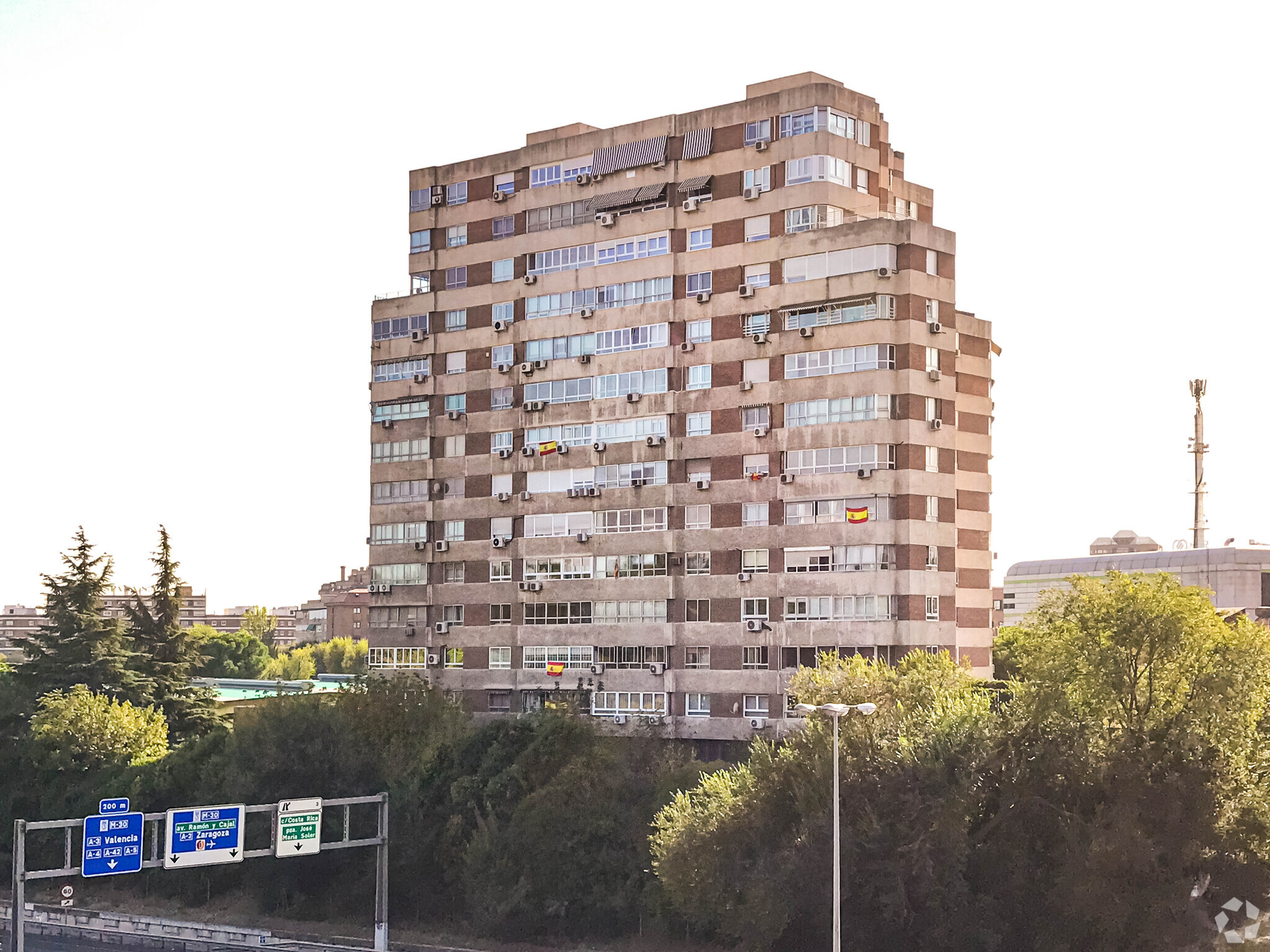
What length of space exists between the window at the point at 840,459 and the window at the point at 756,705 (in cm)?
1218

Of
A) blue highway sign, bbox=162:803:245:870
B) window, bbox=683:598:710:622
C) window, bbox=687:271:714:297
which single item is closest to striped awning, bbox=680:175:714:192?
window, bbox=687:271:714:297

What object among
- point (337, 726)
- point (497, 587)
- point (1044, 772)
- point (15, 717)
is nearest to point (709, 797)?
point (1044, 772)

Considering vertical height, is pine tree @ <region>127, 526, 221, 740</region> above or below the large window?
below

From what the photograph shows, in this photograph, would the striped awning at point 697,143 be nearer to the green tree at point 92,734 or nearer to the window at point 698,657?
the window at point 698,657

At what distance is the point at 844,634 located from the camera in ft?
265

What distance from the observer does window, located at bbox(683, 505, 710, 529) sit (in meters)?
86.8

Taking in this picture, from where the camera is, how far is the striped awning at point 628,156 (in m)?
89.2

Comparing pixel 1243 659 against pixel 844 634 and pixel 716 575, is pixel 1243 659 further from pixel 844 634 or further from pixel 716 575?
pixel 716 575

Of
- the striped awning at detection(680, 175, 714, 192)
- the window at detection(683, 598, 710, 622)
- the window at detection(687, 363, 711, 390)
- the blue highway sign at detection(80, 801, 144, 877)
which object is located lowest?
the blue highway sign at detection(80, 801, 144, 877)

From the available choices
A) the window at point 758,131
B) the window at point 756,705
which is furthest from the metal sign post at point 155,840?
the window at point 758,131

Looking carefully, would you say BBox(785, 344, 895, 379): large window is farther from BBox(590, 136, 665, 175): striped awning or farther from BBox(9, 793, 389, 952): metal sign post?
BBox(9, 793, 389, 952): metal sign post

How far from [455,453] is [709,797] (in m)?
38.8

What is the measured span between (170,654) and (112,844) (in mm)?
57327

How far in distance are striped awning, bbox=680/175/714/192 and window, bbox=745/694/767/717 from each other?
93.3 ft
